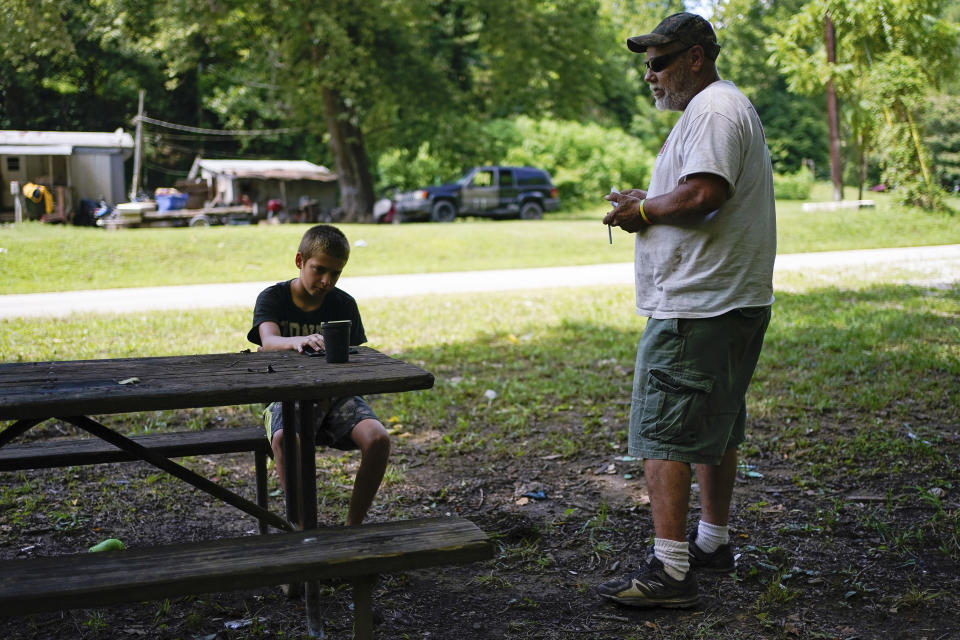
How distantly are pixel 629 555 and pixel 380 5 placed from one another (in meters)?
19.2

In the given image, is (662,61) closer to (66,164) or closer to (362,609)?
(362,609)

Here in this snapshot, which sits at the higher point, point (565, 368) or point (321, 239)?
point (321, 239)

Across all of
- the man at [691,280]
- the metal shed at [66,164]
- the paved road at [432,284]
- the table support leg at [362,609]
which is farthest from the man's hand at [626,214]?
the metal shed at [66,164]

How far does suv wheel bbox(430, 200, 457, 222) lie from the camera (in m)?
25.5

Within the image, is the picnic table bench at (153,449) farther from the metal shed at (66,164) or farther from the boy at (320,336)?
the metal shed at (66,164)

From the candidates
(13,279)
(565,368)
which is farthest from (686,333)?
(13,279)

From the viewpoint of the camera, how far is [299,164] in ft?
108

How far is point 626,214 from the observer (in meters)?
3.08

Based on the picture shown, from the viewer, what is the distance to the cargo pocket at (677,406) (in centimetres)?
297

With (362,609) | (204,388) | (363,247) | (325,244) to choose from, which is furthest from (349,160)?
(362,609)

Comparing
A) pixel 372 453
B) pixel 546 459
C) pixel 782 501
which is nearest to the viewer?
pixel 372 453

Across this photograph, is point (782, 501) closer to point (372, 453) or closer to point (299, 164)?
point (372, 453)

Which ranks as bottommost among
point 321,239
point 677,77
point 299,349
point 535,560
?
point 535,560

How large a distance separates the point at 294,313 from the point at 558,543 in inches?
56.6
